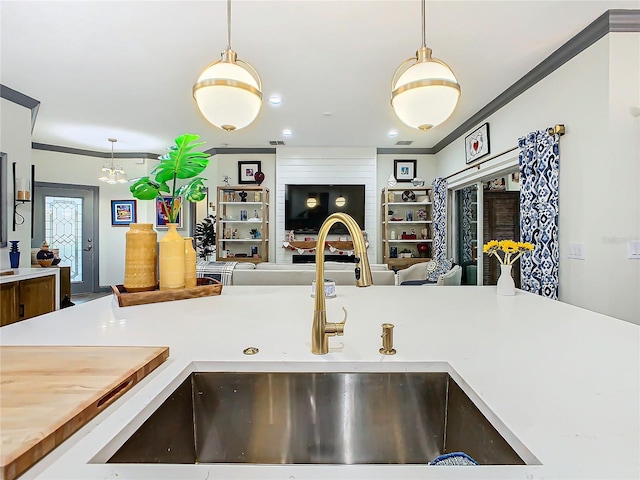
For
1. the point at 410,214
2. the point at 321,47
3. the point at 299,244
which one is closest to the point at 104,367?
the point at 321,47

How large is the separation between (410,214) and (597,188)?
383 centimetres

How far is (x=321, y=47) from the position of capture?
296 centimetres

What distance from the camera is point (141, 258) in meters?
1.49

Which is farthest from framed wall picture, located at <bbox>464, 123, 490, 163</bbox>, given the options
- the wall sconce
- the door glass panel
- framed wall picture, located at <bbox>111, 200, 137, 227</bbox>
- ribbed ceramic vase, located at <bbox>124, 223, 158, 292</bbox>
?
the door glass panel

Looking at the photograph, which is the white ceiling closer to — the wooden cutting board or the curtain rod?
the curtain rod

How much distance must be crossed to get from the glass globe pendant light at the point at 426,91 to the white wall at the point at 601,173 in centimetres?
177

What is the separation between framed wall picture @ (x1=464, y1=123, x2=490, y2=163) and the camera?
14.1 ft

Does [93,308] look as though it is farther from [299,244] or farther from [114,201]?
[114,201]

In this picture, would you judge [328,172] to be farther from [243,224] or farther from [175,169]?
[175,169]

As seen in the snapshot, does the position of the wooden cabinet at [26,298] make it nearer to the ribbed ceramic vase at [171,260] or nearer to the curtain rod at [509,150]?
the ribbed ceramic vase at [171,260]

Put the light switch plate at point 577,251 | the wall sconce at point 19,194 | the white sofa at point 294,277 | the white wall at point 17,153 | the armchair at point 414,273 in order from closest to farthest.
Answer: the light switch plate at point 577,251
the white sofa at point 294,277
the white wall at point 17,153
the wall sconce at point 19,194
the armchair at point 414,273

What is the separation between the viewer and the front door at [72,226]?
245 inches

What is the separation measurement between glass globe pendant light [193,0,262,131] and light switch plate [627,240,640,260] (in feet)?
8.95

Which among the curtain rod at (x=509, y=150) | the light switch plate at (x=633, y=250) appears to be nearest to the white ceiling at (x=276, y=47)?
the curtain rod at (x=509, y=150)
